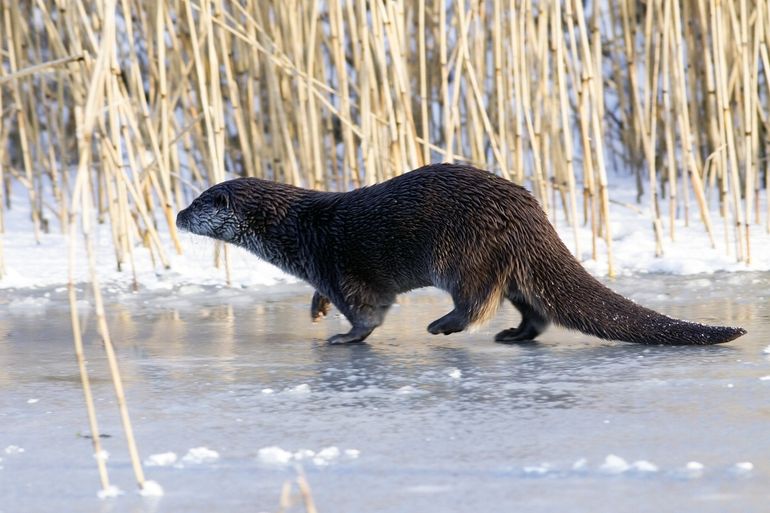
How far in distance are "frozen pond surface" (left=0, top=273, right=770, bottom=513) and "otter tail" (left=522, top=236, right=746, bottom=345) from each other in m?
0.04

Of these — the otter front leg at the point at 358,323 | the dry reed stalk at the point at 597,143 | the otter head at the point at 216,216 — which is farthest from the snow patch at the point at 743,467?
the dry reed stalk at the point at 597,143

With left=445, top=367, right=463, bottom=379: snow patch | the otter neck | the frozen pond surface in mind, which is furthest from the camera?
the otter neck

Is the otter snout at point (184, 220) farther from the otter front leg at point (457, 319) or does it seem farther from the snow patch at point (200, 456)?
the snow patch at point (200, 456)

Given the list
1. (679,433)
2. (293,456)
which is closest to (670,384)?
(679,433)

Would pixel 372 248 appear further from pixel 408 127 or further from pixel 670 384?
pixel 408 127

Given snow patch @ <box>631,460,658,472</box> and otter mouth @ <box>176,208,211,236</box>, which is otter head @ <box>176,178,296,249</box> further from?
snow patch @ <box>631,460,658,472</box>

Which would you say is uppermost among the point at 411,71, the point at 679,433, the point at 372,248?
the point at 411,71

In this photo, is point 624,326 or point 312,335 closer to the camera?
point 624,326

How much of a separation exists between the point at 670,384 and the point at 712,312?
1085mm

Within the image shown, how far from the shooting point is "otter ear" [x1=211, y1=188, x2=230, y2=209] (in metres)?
3.58

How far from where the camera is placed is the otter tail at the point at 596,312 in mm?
3047

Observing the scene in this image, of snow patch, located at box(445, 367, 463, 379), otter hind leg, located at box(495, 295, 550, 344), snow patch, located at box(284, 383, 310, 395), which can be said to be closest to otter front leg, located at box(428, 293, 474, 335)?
otter hind leg, located at box(495, 295, 550, 344)

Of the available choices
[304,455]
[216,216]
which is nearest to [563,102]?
[216,216]

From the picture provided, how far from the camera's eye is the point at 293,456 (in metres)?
2.10
